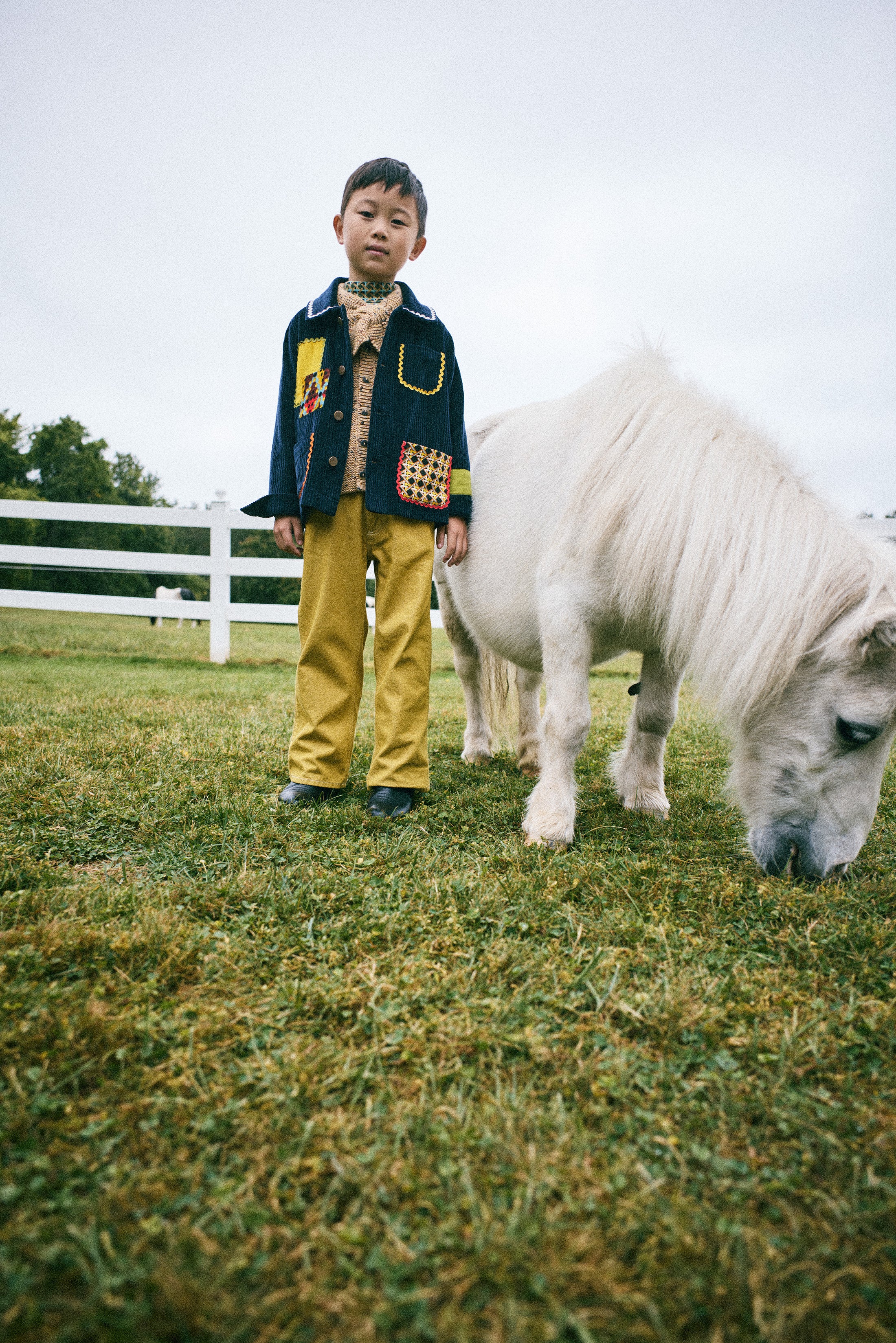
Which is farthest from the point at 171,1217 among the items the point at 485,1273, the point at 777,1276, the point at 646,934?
the point at 646,934

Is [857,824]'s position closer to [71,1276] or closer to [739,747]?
[739,747]

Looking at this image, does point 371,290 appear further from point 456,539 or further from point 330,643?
point 330,643

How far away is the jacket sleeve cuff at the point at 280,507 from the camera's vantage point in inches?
98.2

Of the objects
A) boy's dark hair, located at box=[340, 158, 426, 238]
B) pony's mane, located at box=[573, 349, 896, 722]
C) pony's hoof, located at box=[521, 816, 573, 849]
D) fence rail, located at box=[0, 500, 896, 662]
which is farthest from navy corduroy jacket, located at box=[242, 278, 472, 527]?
fence rail, located at box=[0, 500, 896, 662]

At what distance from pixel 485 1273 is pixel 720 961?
84cm

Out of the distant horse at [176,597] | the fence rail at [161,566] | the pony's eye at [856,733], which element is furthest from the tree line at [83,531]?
the pony's eye at [856,733]

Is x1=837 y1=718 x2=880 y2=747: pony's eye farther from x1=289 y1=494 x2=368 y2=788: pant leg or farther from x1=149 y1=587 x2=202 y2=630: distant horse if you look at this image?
x1=149 y1=587 x2=202 y2=630: distant horse

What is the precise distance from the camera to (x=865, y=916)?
1621 millimetres

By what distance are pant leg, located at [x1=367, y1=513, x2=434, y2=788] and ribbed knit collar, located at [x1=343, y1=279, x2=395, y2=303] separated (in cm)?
76

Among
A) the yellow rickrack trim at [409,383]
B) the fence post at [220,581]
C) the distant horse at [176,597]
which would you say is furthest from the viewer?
the distant horse at [176,597]

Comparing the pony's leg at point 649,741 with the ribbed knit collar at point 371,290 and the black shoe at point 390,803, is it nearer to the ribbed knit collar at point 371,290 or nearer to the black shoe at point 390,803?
the black shoe at point 390,803

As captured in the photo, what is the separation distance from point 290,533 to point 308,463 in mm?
289

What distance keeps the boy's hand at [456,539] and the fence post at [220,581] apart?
488cm

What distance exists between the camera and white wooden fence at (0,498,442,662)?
6.91 meters
